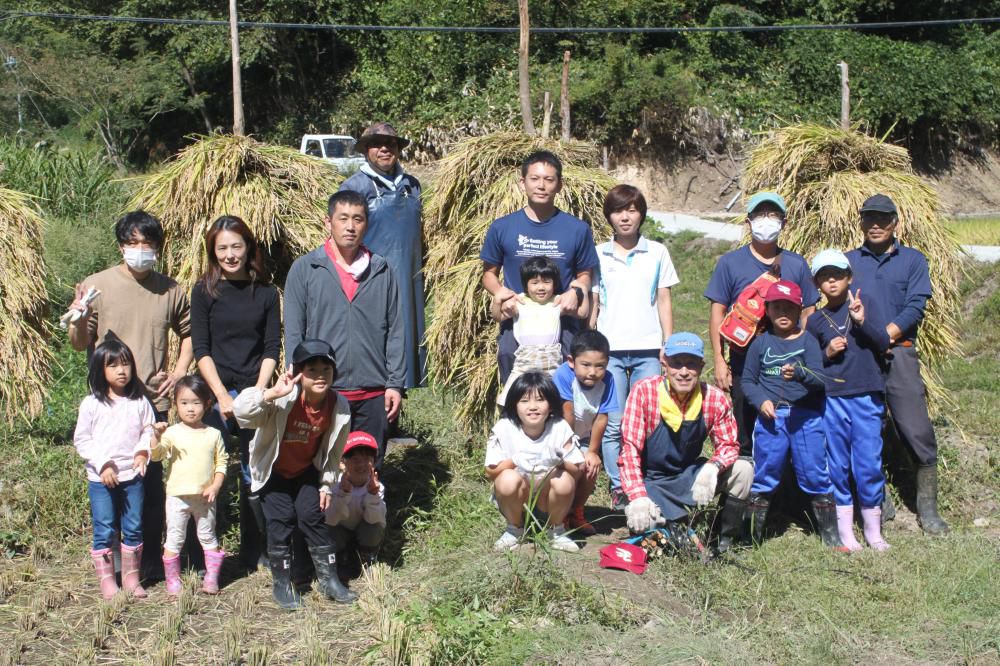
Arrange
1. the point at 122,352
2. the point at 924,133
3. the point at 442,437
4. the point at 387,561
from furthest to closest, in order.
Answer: the point at 924,133 → the point at 442,437 → the point at 387,561 → the point at 122,352

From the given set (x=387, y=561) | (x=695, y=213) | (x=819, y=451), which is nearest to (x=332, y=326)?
(x=387, y=561)

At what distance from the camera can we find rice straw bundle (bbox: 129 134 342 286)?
6.07 metres

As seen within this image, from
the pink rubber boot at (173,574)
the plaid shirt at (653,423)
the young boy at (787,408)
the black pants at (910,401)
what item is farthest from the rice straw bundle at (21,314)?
the black pants at (910,401)

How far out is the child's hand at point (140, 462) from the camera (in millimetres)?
4523

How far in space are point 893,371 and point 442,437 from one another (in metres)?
2.85

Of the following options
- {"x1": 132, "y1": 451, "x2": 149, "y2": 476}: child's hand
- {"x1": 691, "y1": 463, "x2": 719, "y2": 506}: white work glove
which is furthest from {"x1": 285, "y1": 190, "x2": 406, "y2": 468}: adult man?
{"x1": 691, "y1": 463, "x2": 719, "y2": 506}: white work glove

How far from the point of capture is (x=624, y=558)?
4520 mm

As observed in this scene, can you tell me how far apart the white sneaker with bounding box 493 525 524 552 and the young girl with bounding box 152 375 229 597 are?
1296mm

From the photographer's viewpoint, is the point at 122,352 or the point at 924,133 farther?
the point at 924,133

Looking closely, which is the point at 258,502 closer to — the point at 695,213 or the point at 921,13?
the point at 695,213

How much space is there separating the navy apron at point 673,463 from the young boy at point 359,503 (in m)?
1.31

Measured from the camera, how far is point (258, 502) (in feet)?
15.6

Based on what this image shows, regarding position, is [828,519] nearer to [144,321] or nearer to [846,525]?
[846,525]

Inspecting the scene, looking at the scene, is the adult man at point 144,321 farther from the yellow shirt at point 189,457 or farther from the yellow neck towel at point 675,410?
the yellow neck towel at point 675,410
